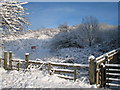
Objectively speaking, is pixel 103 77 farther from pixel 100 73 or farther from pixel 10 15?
pixel 10 15

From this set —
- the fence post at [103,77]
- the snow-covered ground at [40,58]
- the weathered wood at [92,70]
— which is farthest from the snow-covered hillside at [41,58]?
the fence post at [103,77]

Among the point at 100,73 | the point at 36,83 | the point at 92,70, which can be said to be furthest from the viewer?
the point at 100,73

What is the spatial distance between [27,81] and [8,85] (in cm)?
74

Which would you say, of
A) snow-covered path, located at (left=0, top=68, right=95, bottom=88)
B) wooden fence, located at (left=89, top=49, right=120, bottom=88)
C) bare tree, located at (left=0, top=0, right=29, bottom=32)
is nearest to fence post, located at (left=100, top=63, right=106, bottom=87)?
wooden fence, located at (left=89, top=49, right=120, bottom=88)

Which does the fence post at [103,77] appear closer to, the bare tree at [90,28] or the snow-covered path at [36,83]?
the snow-covered path at [36,83]

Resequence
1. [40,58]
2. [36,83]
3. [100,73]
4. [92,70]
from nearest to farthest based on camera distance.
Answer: [36,83] < [92,70] < [100,73] < [40,58]

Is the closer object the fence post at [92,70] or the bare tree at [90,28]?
the fence post at [92,70]

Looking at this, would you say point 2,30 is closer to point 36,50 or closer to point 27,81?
point 27,81

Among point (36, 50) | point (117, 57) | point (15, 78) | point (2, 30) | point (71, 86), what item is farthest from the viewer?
point (36, 50)

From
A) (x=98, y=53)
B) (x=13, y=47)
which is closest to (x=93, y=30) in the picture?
(x=98, y=53)

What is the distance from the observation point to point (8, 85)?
6141 mm

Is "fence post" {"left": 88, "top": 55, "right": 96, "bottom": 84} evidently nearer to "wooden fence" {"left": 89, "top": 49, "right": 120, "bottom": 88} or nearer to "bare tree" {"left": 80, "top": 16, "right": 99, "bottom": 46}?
"wooden fence" {"left": 89, "top": 49, "right": 120, "bottom": 88}

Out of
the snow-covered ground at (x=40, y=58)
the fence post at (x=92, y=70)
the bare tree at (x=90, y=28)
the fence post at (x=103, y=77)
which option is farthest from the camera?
the bare tree at (x=90, y=28)

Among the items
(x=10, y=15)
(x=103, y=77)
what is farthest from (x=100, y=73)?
(x=10, y=15)
